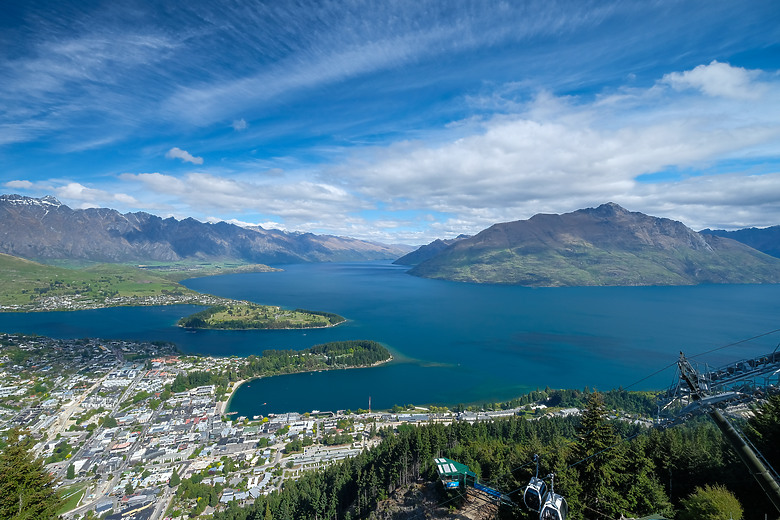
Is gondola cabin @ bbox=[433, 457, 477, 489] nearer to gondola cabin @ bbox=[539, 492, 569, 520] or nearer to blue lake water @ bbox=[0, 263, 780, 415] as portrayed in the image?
gondola cabin @ bbox=[539, 492, 569, 520]

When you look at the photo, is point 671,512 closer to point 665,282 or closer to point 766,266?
point 665,282

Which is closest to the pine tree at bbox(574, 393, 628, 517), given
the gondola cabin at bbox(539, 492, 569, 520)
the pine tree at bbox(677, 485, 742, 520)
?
the pine tree at bbox(677, 485, 742, 520)

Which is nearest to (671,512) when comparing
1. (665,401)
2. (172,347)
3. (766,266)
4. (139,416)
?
(665,401)

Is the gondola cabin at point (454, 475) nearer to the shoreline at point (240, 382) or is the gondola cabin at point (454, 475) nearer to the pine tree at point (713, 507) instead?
the pine tree at point (713, 507)

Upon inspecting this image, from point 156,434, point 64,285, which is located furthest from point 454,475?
point 64,285

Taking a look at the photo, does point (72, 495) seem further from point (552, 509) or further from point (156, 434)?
point (552, 509)

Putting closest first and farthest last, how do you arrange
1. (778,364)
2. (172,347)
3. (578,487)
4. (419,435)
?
(778,364), (578,487), (419,435), (172,347)
